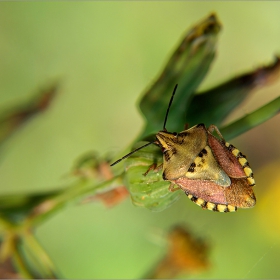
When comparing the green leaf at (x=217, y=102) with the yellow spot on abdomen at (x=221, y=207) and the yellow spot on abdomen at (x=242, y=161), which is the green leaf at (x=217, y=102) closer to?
the yellow spot on abdomen at (x=242, y=161)

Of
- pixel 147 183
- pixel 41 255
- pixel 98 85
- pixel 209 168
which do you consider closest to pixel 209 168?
pixel 209 168

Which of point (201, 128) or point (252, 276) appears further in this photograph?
point (252, 276)

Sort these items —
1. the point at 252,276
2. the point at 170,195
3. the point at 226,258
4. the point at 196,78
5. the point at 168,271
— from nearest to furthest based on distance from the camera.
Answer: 1. the point at 170,195
2. the point at 196,78
3. the point at 168,271
4. the point at 252,276
5. the point at 226,258

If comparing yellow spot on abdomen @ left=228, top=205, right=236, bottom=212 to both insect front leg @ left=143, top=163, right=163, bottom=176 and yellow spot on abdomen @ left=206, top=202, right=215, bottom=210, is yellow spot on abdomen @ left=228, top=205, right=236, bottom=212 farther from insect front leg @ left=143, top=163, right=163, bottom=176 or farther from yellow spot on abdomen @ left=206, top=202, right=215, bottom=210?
insect front leg @ left=143, top=163, right=163, bottom=176

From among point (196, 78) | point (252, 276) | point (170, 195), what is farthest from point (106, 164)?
point (252, 276)

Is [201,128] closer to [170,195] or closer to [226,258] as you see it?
[170,195]

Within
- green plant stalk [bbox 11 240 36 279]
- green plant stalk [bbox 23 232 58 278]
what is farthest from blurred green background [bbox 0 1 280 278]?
green plant stalk [bbox 11 240 36 279]
